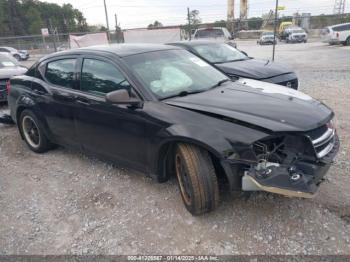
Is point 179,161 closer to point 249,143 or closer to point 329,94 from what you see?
point 249,143

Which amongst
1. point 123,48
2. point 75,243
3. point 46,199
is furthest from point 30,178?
point 123,48

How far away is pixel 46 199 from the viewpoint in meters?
3.66

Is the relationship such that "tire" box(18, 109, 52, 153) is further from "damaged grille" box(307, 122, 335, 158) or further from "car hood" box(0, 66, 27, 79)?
"damaged grille" box(307, 122, 335, 158)

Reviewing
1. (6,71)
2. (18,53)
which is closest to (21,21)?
(18,53)

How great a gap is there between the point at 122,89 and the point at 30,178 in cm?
191

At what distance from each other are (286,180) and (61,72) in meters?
3.16

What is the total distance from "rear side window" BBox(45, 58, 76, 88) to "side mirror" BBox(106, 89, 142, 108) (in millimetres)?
1114

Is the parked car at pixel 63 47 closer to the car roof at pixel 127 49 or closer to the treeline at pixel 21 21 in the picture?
the car roof at pixel 127 49

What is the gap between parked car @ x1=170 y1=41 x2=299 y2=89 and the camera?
632cm

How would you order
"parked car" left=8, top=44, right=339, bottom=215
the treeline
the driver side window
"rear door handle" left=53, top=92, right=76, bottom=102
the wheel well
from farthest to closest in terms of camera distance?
the treeline, "rear door handle" left=53, top=92, right=76, bottom=102, the driver side window, the wheel well, "parked car" left=8, top=44, right=339, bottom=215

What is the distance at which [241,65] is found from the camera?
Answer: 6887 millimetres

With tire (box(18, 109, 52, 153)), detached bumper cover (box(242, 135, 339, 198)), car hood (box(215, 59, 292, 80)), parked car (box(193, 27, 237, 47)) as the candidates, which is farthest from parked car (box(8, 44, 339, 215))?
parked car (box(193, 27, 237, 47))

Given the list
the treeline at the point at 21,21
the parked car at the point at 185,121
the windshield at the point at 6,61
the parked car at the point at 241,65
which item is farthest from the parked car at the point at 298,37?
the treeline at the point at 21,21

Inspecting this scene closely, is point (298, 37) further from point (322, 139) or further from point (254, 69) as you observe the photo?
point (322, 139)
